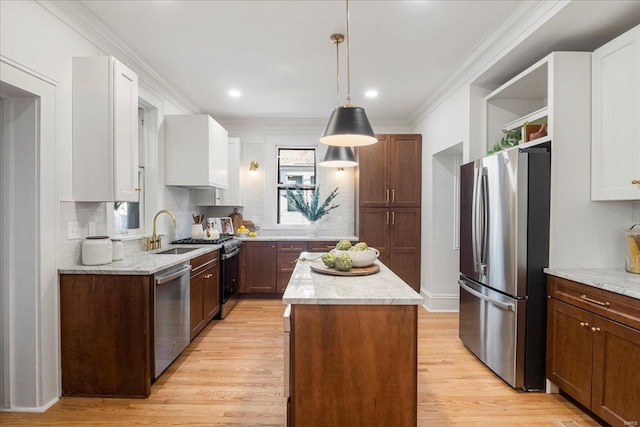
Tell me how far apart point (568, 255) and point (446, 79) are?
2.30 meters

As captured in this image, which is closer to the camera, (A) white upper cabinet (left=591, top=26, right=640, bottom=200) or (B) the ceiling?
(A) white upper cabinet (left=591, top=26, right=640, bottom=200)

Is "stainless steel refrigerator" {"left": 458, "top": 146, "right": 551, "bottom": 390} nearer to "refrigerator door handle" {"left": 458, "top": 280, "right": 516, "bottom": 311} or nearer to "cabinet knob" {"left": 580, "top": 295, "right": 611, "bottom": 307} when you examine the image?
"refrigerator door handle" {"left": 458, "top": 280, "right": 516, "bottom": 311}

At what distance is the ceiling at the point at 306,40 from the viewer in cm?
249

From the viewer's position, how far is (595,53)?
244cm

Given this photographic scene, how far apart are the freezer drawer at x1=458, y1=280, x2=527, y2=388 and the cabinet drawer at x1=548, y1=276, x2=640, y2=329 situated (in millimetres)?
257

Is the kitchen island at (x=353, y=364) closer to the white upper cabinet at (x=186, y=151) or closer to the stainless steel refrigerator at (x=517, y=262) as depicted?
the stainless steel refrigerator at (x=517, y=262)

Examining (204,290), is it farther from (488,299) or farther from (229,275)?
(488,299)

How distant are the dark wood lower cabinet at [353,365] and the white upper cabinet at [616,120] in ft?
5.78

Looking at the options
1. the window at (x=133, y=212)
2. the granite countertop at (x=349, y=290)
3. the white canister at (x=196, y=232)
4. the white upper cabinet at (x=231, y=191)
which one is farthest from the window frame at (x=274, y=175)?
the granite countertop at (x=349, y=290)

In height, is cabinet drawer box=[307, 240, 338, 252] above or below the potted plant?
below

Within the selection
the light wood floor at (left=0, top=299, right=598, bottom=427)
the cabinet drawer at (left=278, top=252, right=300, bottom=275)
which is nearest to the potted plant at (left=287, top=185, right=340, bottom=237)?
the cabinet drawer at (left=278, top=252, right=300, bottom=275)

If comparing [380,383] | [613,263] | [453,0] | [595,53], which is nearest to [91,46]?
[453,0]

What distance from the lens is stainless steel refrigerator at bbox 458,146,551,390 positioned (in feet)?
8.21

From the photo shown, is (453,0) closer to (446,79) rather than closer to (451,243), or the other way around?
(446,79)
